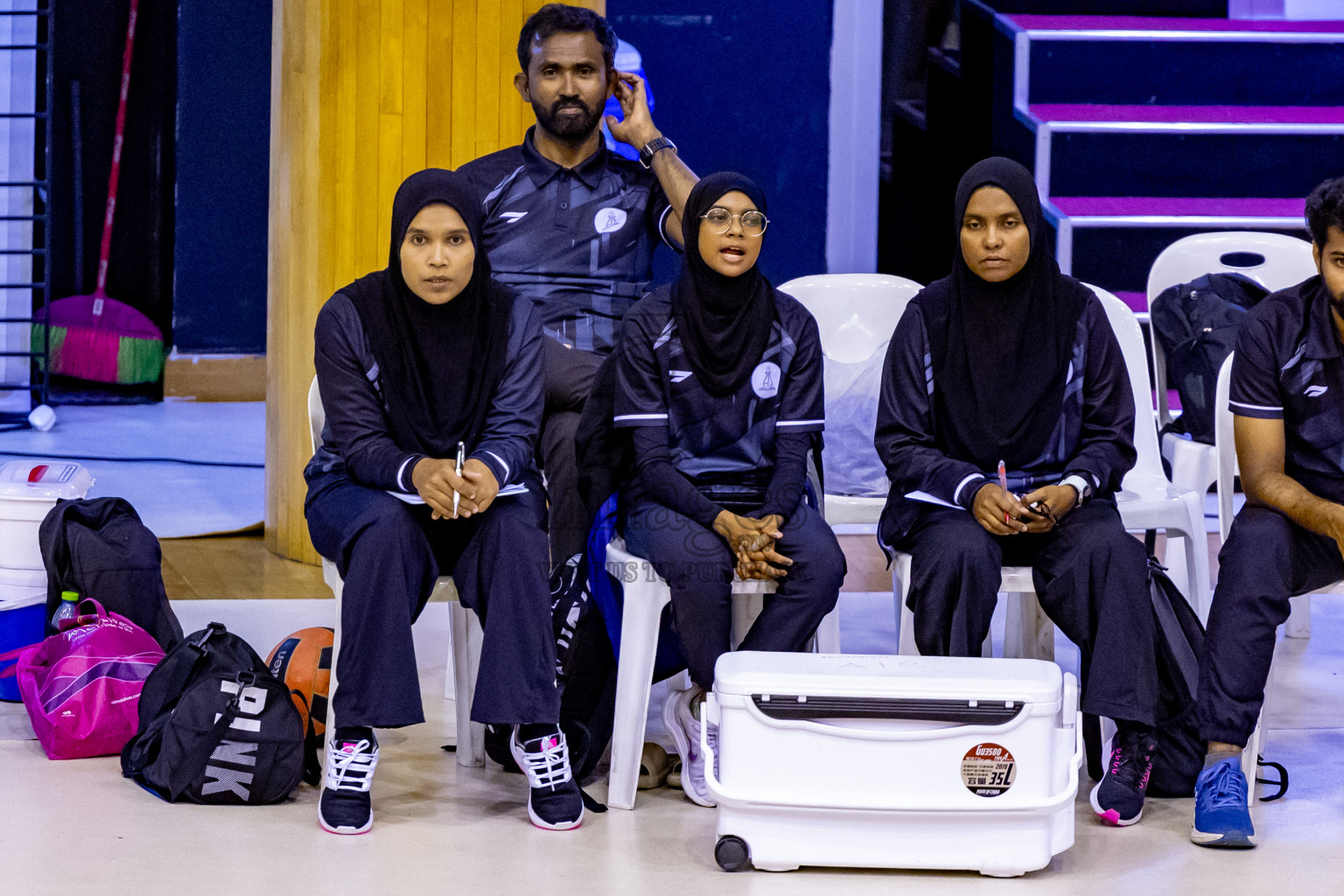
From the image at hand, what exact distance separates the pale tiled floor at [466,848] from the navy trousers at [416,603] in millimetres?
200

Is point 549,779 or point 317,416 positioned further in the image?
point 317,416

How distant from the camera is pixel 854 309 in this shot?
11.4 feet

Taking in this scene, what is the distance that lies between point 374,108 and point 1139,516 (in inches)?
89.1

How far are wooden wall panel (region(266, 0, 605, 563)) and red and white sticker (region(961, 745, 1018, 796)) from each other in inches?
94.5

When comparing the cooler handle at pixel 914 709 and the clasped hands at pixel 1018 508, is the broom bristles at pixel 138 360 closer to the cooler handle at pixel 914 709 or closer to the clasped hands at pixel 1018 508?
the clasped hands at pixel 1018 508

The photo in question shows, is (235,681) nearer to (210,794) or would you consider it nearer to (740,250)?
(210,794)

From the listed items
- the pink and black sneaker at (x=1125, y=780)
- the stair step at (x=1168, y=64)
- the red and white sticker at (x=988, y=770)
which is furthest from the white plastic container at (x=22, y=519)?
the stair step at (x=1168, y=64)

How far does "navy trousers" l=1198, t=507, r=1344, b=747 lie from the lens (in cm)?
263

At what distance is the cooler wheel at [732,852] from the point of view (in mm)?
2393

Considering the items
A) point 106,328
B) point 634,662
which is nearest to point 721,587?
point 634,662

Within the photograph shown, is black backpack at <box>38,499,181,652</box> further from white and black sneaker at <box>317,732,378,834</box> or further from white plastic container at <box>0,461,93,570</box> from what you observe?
white and black sneaker at <box>317,732,378,834</box>

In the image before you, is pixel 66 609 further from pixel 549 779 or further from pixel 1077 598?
pixel 1077 598

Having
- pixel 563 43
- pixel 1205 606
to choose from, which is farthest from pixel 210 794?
pixel 1205 606

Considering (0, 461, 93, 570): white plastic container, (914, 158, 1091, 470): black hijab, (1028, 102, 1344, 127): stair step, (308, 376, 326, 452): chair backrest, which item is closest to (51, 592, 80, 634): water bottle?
(0, 461, 93, 570): white plastic container
